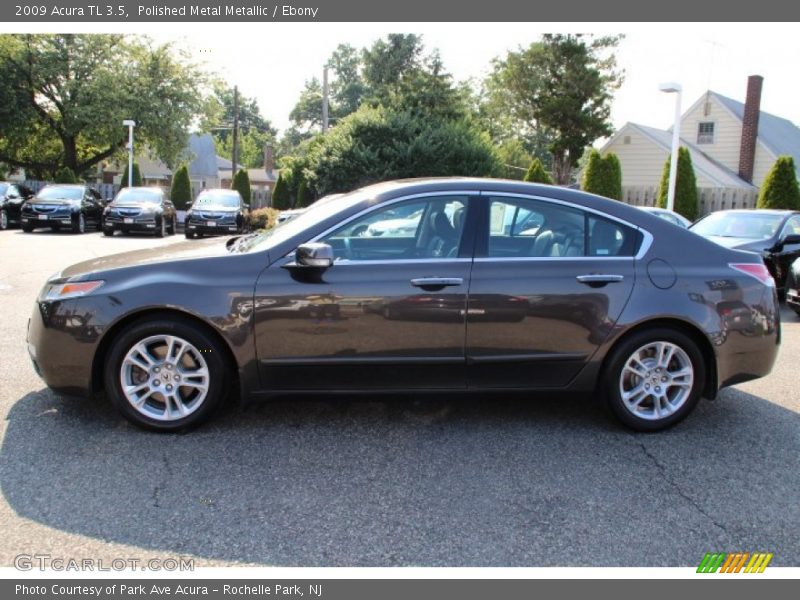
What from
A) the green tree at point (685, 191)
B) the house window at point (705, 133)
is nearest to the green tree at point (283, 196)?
the green tree at point (685, 191)

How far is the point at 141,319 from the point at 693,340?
11.7 feet

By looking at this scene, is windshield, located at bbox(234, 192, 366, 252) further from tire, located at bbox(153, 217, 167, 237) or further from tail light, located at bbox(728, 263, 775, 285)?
tire, located at bbox(153, 217, 167, 237)

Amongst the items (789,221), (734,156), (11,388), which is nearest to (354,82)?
(734,156)

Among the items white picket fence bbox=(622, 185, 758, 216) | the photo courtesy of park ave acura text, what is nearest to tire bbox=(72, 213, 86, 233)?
the photo courtesy of park ave acura text

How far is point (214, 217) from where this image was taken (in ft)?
66.7

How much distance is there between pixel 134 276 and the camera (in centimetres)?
422

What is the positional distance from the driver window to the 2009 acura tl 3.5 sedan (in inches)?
0.4

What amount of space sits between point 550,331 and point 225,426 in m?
2.19

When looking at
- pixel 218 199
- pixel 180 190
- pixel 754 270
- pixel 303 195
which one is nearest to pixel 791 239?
pixel 754 270

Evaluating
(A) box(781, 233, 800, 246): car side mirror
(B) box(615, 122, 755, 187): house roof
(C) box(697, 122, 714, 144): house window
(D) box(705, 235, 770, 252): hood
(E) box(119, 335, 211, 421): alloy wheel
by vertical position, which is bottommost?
(E) box(119, 335, 211, 421): alloy wheel

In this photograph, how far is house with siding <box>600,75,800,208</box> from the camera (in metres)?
31.8

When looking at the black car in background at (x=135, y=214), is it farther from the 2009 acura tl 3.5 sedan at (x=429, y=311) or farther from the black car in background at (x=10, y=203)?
the 2009 acura tl 3.5 sedan at (x=429, y=311)
